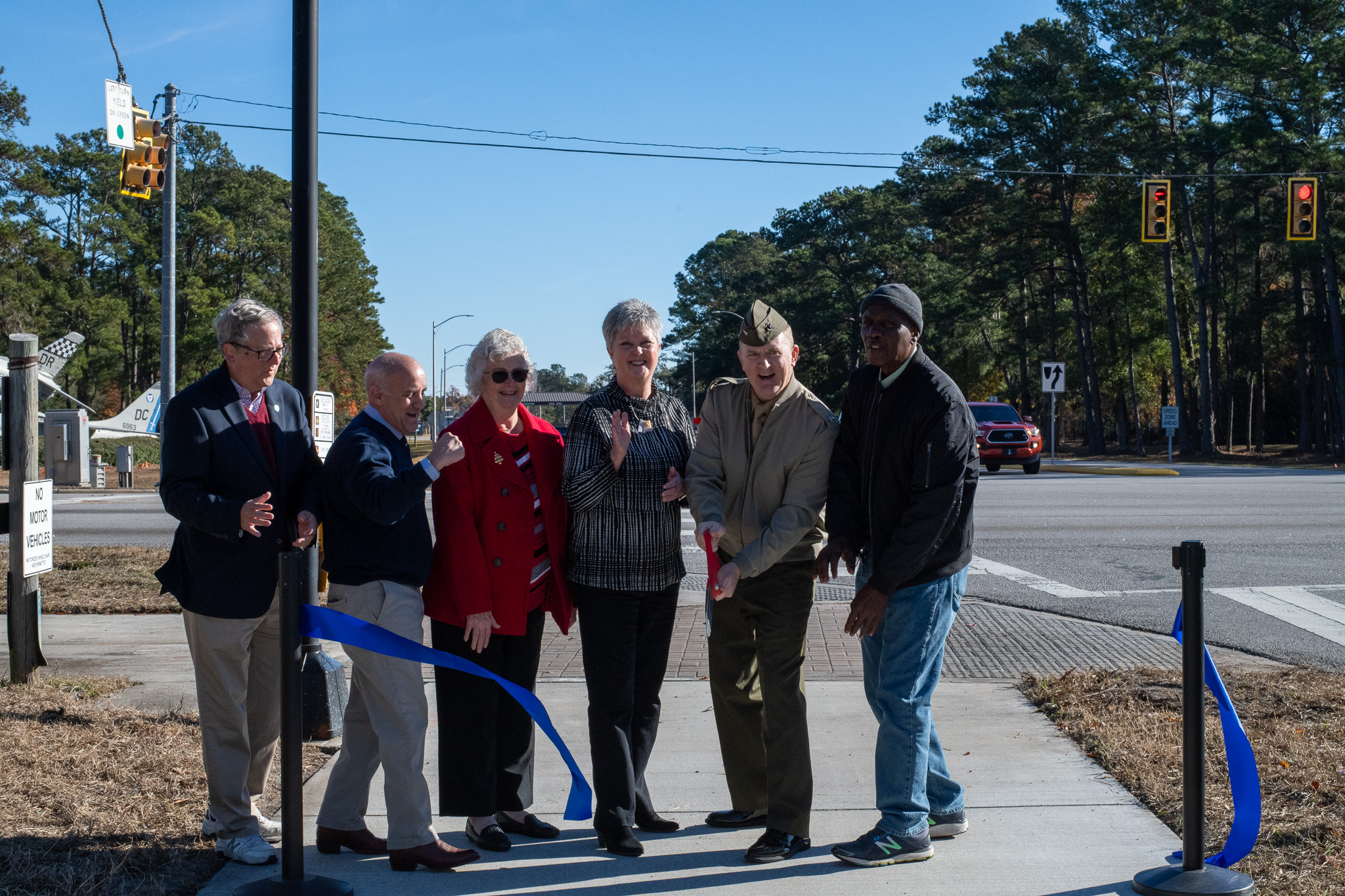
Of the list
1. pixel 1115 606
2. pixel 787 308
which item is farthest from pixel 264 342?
pixel 787 308

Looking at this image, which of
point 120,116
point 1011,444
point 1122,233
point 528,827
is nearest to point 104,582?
point 528,827

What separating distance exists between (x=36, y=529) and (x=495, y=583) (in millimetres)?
3713

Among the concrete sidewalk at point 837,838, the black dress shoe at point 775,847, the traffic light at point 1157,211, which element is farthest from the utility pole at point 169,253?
the traffic light at point 1157,211

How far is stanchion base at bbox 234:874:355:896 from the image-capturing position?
344 centimetres

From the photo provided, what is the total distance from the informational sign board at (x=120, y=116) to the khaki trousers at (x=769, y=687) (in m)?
13.9

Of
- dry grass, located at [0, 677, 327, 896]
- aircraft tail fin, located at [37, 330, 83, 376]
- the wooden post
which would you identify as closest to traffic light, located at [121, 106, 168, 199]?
aircraft tail fin, located at [37, 330, 83, 376]

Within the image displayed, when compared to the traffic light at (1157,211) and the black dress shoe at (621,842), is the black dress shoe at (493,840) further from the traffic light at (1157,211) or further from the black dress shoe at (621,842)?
the traffic light at (1157,211)

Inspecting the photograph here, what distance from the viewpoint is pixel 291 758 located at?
330 cm

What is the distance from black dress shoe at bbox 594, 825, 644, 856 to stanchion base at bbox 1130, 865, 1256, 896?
163 cm

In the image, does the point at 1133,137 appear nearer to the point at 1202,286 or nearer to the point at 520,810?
the point at 1202,286

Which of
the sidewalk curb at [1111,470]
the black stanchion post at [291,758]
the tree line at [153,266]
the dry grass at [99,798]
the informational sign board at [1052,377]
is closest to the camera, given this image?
the black stanchion post at [291,758]

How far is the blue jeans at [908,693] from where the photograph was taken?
382cm

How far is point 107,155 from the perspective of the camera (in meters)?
54.5

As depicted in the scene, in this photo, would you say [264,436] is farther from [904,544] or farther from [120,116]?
[120,116]
